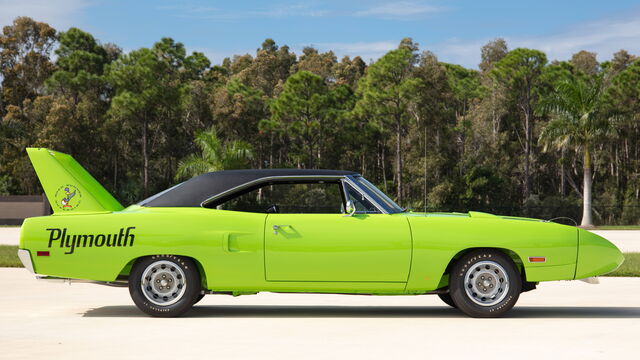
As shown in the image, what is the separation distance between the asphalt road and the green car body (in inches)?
17.8

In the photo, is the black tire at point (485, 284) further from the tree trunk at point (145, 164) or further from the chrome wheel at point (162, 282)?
the tree trunk at point (145, 164)

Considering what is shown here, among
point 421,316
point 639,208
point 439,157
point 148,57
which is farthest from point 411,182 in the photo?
point 421,316

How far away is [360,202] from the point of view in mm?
9719

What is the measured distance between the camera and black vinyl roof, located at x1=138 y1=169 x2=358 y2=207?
32.1 feet

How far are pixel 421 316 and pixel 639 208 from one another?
51.9 meters

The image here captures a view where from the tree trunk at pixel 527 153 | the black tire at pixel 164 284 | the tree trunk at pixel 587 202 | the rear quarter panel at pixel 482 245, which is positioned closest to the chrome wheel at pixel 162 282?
the black tire at pixel 164 284

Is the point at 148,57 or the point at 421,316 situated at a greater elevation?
the point at 148,57

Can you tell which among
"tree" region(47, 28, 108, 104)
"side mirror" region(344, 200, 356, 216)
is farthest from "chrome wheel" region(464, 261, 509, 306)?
"tree" region(47, 28, 108, 104)

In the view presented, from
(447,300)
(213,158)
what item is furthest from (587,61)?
(447,300)

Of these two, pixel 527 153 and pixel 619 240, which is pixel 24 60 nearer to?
pixel 527 153
